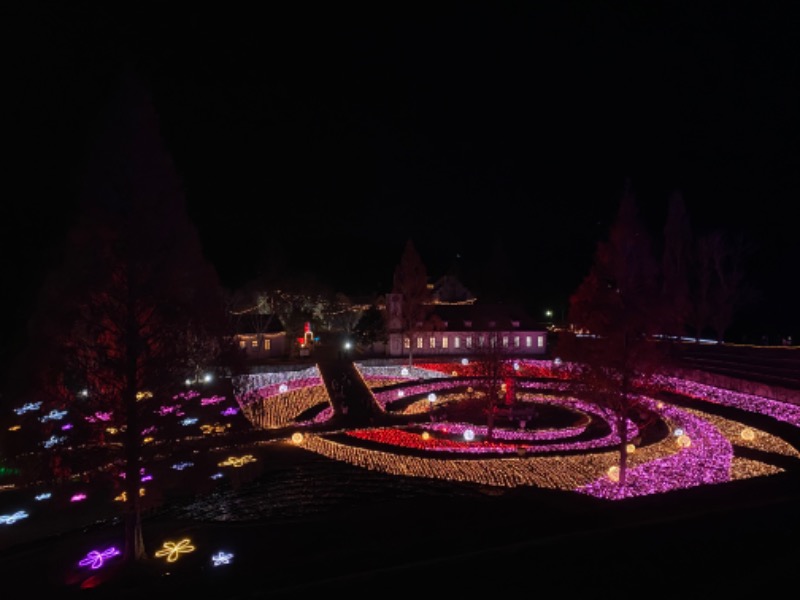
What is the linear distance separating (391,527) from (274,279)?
35891mm

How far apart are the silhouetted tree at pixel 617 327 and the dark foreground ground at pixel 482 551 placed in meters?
6.15

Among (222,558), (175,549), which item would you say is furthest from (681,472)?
(175,549)

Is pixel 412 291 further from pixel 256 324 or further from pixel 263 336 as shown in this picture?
pixel 256 324

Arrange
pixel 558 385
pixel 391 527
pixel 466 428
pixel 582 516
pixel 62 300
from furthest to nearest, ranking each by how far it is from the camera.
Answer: pixel 558 385 → pixel 466 428 → pixel 391 527 → pixel 62 300 → pixel 582 516

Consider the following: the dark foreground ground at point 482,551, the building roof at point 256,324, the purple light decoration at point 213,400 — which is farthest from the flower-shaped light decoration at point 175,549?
the building roof at point 256,324

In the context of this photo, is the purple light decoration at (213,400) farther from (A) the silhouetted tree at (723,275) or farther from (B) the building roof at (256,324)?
(A) the silhouetted tree at (723,275)

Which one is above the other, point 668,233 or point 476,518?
point 668,233

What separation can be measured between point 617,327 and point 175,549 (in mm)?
13277

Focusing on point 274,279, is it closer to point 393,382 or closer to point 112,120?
point 393,382

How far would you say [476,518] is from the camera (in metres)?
10.3

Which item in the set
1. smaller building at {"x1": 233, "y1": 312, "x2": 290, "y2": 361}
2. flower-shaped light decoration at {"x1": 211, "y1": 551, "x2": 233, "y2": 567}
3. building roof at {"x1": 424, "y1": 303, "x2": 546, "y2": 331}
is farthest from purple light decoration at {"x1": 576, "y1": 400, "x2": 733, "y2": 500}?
smaller building at {"x1": 233, "y1": 312, "x2": 290, "y2": 361}

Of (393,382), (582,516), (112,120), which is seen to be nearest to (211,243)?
(393,382)

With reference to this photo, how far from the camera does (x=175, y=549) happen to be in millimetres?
12117

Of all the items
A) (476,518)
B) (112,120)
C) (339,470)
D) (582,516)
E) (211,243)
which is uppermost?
(211,243)
